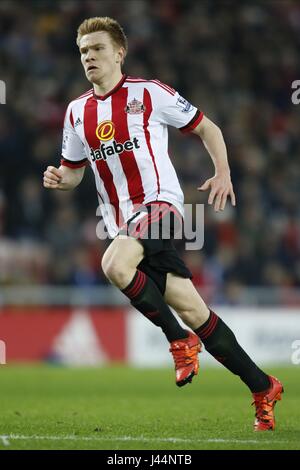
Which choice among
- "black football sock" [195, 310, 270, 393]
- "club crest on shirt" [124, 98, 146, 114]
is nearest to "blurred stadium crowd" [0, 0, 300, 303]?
"club crest on shirt" [124, 98, 146, 114]

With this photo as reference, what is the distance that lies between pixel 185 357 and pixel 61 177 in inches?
56.5

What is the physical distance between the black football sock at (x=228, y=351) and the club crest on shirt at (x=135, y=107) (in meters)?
1.27

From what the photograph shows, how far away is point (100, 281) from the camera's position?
14352 millimetres

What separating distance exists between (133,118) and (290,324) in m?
8.39

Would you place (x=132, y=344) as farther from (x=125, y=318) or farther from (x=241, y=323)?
(x=241, y=323)

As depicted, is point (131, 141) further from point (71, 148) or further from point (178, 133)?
point (178, 133)

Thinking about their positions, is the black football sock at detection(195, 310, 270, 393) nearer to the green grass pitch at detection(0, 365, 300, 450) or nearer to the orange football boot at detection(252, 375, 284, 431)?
the orange football boot at detection(252, 375, 284, 431)

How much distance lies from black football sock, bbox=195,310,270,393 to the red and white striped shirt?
0.72 metres

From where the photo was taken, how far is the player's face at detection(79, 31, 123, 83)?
6.04m

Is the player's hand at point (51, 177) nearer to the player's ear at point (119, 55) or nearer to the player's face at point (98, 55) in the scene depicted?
the player's face at point (98, 55)

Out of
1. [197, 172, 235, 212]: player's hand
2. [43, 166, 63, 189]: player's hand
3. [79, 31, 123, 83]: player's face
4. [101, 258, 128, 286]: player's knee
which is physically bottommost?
[101, 258, 128, 286]: player's knee

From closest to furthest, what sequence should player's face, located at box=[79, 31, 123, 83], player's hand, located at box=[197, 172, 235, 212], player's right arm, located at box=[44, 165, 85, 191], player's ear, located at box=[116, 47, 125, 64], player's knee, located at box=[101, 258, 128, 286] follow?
player's knee, located at box=[101, 258, 128, 286], player's hand, located at box=[197, 172, 235, 212], player's face, located at box=[79, 31, 123, 83], player's ear, located at box=[116, 47, 125, 64], player's right arm, located at box=[44, 165, 85, 191]

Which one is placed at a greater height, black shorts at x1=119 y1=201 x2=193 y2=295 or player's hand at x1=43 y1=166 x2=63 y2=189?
player's hand at x1=43 y1=166 x2=63 y2=189

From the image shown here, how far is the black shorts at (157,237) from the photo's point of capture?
5836mm
